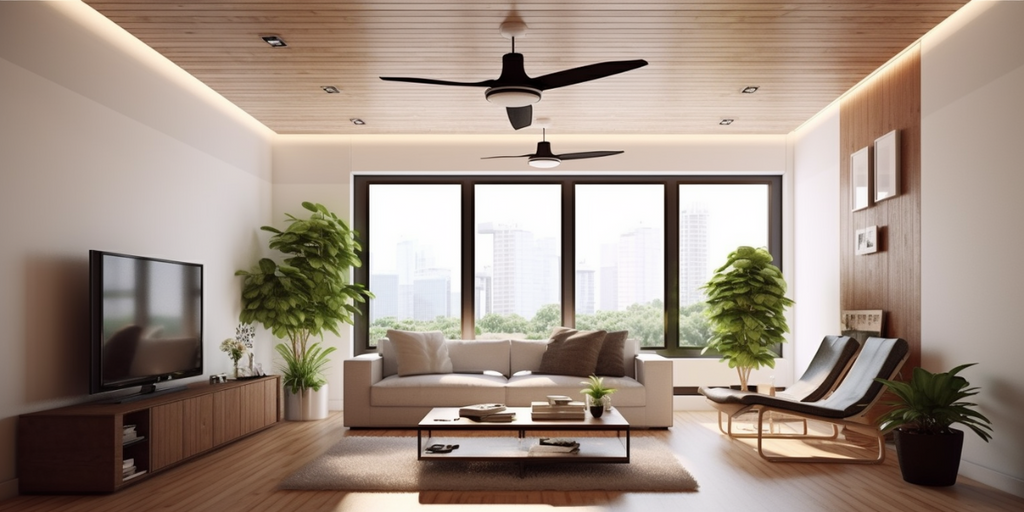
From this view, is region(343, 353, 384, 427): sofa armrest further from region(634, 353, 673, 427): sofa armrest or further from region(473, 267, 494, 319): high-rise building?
region(634, 353, 673, 427): sofa armrest

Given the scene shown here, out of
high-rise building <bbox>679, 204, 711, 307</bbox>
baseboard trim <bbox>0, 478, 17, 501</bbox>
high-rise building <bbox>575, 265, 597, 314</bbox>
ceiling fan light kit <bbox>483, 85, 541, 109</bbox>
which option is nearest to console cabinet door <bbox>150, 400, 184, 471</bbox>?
baseboard trim <bbox>0, 478, 17, 501</bbox>

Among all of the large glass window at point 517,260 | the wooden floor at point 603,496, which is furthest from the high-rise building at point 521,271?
the wooden floor at point 603,496

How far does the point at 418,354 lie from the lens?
23.5 ft

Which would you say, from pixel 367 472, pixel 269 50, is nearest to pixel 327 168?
pixel 269 50

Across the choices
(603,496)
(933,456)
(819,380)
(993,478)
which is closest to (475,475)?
(603,496)

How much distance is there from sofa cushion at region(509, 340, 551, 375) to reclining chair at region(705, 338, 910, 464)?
2.13m

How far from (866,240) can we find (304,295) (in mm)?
5142

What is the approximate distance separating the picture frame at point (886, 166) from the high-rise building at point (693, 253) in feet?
8.17

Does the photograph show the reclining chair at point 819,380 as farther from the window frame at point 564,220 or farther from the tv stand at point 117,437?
the tv stand at point 117,437

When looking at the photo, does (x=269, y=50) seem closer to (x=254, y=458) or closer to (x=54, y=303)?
(x=54, y=303)

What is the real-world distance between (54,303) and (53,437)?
84 cm

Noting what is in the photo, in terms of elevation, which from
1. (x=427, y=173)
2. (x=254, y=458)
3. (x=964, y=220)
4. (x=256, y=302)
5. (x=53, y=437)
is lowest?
(x=254, y=458)

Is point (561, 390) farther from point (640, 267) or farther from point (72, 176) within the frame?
point (72, 176)

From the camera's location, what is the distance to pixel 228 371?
7.11 meters
